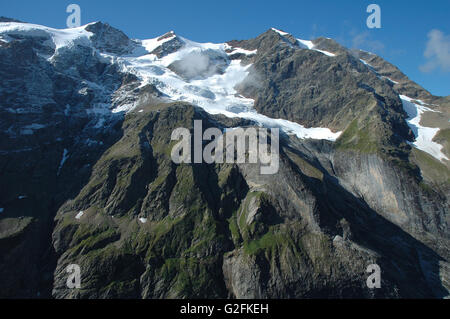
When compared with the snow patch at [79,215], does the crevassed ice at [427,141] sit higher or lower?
higher

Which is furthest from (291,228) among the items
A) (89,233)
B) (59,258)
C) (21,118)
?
(21,118)

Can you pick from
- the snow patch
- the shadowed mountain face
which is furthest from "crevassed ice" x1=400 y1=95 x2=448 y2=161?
the snow patch

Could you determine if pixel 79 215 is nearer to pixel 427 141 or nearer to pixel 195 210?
pixel 195 210

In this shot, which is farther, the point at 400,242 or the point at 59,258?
the point at 400,242

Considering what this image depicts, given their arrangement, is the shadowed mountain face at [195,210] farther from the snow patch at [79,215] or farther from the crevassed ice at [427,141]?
the crevassed ice at [427,141]

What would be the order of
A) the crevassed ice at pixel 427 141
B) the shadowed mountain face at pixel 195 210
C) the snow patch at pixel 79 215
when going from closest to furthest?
the shadowed mountain face at pixel 195 210 < the snow patch at pixel 79 215 < the crevassed ice at pixel 427 141

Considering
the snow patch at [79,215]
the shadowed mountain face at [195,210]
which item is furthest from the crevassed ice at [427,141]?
the snow patch at [79,215]

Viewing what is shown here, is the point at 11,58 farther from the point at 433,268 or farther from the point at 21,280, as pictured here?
the point at 433,268

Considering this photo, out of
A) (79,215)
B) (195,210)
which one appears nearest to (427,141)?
(195,210)

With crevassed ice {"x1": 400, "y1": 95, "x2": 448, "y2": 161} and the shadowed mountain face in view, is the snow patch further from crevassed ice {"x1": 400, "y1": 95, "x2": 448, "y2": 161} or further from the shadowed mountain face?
crevassed ice {"x1": 400, "y1": 95, "x2": 448, "y2": 161}

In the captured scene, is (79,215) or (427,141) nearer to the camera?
(79,215)

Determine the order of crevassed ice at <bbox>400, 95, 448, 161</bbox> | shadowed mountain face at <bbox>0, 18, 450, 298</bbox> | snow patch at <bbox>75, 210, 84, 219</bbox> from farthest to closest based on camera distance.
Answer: crevassed ice at <bbox>400, 95, 448, 161</bbox>, snow patch at <bbox>75, 210, 84, 219</bbox>, shadowed mountain face at <bbox>0, 18, 450, 298</bbox>
